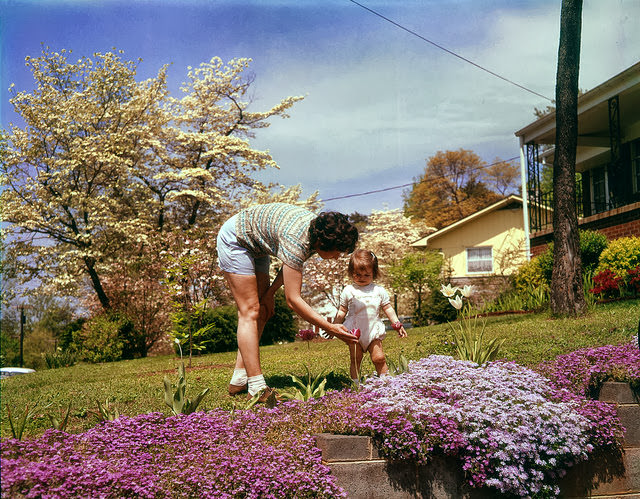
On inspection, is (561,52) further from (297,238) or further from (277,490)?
(277,490)

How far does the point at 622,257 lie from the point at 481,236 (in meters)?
12.7

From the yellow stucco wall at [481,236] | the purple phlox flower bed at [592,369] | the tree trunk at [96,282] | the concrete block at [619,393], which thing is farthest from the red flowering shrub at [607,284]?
the yellow stucco wall at [481,236]

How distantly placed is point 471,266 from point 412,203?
802 centimetres

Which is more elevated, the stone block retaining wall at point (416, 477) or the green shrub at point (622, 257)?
the green shrub at point (622, 257)

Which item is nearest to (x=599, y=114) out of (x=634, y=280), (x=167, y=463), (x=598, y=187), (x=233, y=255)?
(x=598, y=187)

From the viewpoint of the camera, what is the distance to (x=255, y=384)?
385 cm

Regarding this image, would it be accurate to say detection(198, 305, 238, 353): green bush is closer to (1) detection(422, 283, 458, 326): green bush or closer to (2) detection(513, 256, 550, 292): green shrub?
(1) detection(422, 283, 458, 326): green bush

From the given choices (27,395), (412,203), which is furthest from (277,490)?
(412,203)

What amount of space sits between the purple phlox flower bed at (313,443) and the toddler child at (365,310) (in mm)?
449

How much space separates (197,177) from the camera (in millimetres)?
16344

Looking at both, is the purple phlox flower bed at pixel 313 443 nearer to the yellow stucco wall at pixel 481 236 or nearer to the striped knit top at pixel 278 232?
the striped knit top at pixel 278 232

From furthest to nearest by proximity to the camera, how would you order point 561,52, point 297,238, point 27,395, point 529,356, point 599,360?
1. point 561,52
2. point 27,395
3. point 529,356
4. point 599,360
5. point 297,238

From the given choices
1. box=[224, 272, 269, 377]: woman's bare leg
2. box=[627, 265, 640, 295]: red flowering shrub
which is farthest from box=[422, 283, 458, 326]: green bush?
box=[224, 272, 269, 377]: woman's bare leg

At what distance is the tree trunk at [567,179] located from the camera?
7879mm
